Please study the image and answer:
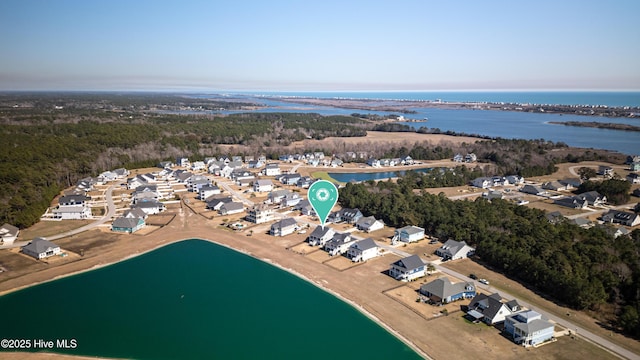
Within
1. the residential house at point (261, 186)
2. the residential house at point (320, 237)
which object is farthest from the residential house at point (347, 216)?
the residential house at point (261, 186)

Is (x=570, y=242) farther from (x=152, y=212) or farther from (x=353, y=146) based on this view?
(x=353, y=146)

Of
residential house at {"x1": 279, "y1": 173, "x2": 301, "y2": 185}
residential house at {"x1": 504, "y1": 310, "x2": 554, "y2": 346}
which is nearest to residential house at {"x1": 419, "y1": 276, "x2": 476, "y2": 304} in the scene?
residential house at {"x1": 504, "y1": 310, "x2": 554, "y2": 346}

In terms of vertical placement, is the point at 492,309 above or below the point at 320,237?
above

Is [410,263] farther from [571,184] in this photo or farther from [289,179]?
[571,184]

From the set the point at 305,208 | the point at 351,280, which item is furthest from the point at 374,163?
the point at 351,280

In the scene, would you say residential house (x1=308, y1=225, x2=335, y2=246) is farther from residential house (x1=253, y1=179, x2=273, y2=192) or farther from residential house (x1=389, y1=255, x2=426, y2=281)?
residential house (x1=253, y1=179, x2=273, y2=192)

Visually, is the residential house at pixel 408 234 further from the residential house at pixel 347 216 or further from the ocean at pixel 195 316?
the ocean at pixel 195 316
